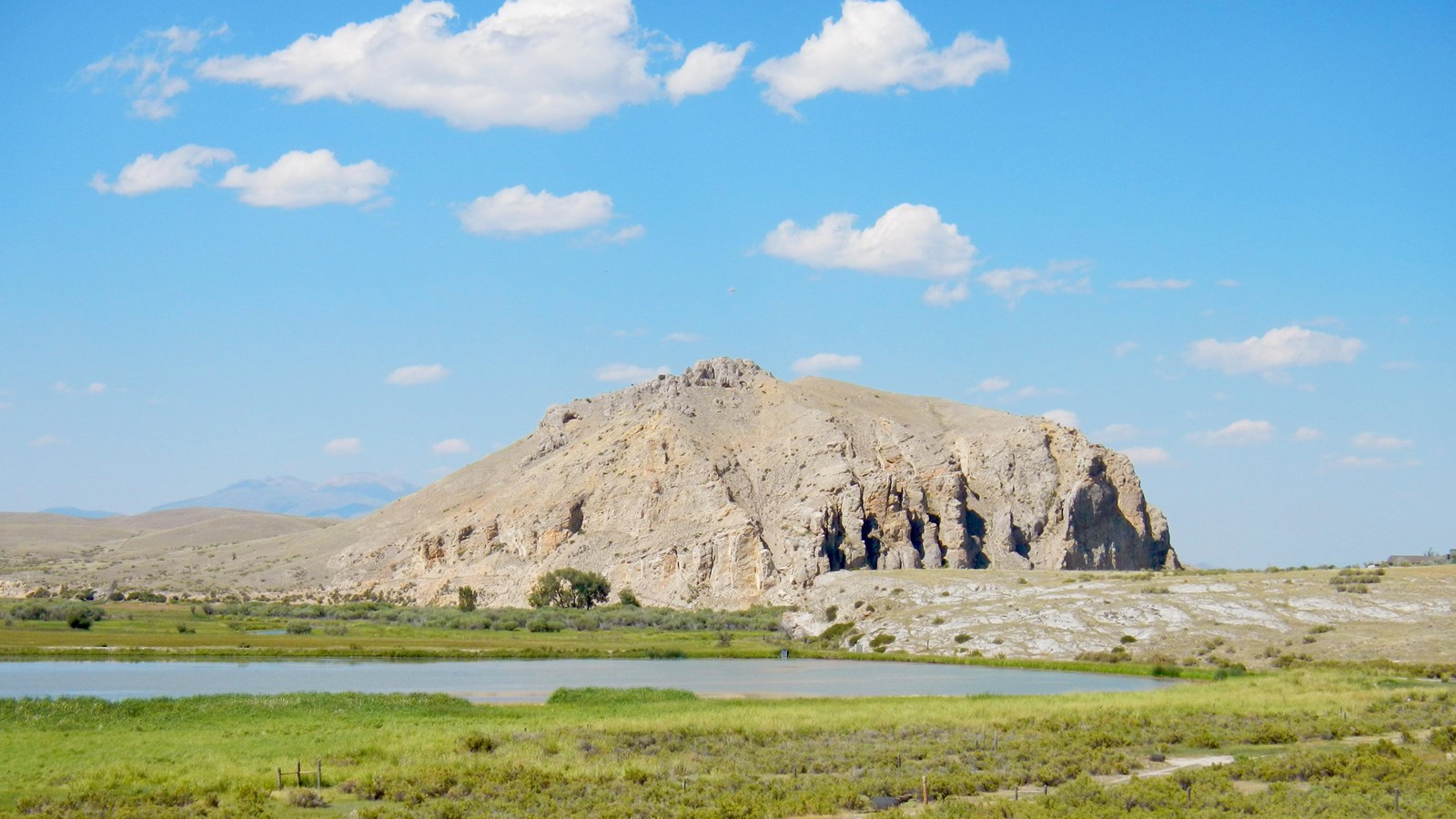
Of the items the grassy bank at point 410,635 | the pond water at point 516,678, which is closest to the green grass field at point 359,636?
the grassy bank at point 410,635

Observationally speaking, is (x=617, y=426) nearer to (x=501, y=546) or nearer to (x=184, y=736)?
(x=501, y=546)

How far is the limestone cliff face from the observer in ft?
371

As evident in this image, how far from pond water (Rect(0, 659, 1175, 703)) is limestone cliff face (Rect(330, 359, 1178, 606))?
4337 centimetres

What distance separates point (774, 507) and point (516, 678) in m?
63.3

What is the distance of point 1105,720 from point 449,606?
8106 centimetres

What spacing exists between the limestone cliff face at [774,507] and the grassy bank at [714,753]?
211ft

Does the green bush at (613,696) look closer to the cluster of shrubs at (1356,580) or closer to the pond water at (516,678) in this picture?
the pond water at (516,678)

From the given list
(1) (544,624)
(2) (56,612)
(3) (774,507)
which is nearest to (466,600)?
(1) (544,624)

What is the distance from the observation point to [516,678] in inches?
2266

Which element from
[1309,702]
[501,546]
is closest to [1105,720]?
[1309,702]

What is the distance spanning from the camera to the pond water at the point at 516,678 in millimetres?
50406

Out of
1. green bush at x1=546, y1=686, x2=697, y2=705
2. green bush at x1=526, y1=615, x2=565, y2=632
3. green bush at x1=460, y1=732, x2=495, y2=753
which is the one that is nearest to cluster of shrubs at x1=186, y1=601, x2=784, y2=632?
green bush at x1=526, y1=615, x2=565, y2=632

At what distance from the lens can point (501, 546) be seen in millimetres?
124562

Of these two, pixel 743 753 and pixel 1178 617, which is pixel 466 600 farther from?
pixel 743 753
